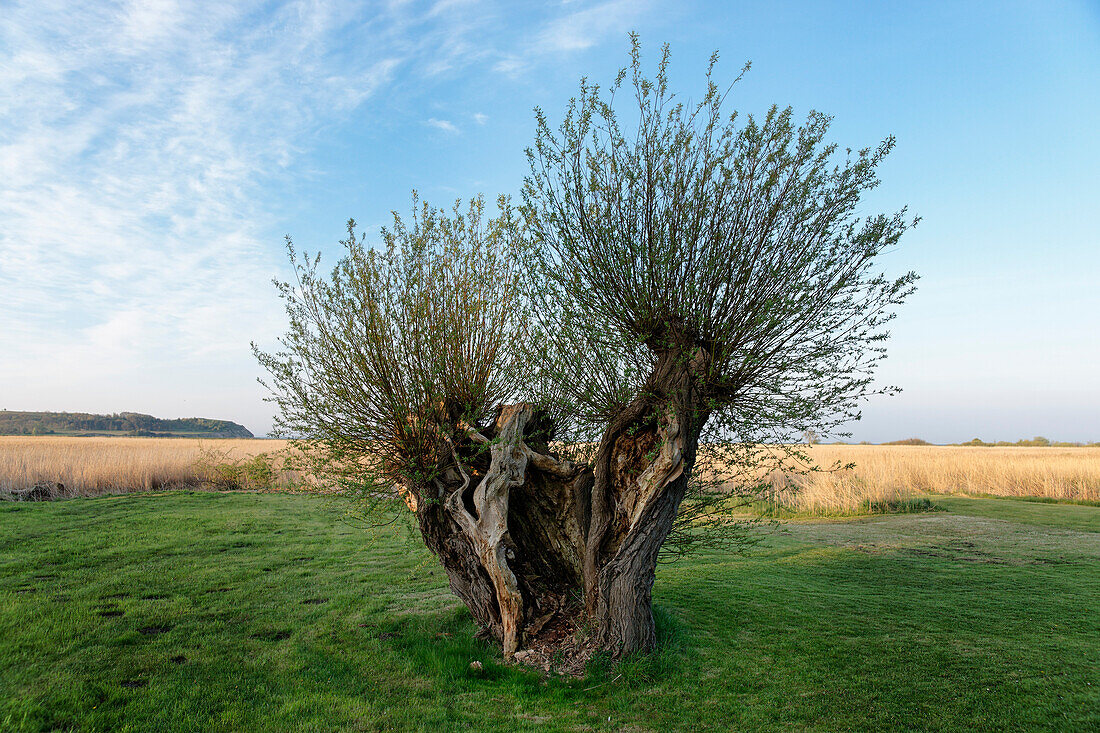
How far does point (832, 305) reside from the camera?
648cm

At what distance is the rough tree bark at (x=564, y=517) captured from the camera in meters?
6.80

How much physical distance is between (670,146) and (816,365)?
3.15 m

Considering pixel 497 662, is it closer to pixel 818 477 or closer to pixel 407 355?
pixel 407 355

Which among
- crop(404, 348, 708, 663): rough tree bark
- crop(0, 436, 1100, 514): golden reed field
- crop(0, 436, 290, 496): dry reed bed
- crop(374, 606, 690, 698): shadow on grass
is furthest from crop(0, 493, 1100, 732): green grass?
crop(0, 436, 290, 496): dry reed bed

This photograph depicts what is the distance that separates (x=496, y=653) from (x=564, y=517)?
77.8 inches

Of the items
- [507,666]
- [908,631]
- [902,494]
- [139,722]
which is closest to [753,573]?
[908,631]

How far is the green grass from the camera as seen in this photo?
5.72 metres

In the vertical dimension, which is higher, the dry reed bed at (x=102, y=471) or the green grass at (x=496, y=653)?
the dry reed bed at (x=102, y=471)

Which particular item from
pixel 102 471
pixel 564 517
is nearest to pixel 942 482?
pixel 564 517

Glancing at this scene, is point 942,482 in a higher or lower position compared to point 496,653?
higher

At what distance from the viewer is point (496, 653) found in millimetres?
7418

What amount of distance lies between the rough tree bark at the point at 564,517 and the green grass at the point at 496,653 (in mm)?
557

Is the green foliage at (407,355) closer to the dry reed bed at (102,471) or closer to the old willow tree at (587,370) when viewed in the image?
the old willow tree at (587,370)

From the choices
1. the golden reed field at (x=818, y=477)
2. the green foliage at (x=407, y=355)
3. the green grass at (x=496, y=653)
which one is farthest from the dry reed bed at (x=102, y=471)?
the green foliage at (x=407, y=355)
